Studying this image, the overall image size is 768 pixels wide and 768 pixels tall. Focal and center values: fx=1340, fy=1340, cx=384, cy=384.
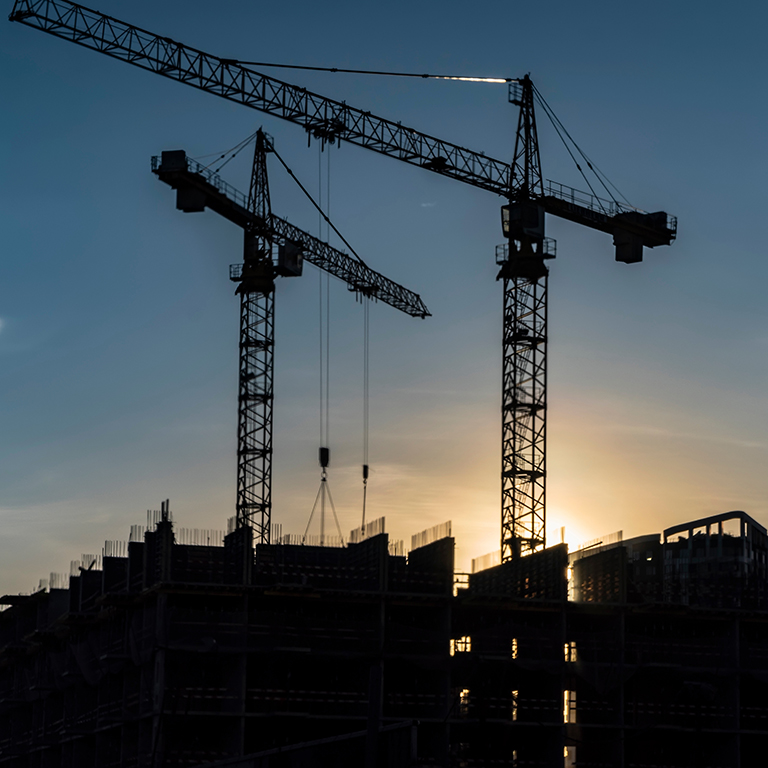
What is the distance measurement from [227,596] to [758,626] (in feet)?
91.8

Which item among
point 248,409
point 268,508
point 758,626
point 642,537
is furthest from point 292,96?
point 642,537

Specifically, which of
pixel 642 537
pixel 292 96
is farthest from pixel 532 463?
pixel 642 537

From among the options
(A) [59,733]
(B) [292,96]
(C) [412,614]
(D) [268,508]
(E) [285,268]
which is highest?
(B) [292,96]

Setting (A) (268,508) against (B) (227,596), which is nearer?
(B) (227,596)

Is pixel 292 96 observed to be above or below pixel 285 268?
above

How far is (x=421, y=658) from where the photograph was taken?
207 ft

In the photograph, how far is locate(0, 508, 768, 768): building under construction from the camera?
201ft

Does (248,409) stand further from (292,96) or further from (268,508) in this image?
(292,96)

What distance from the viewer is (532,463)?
3561 inches

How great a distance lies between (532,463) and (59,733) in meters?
35.0

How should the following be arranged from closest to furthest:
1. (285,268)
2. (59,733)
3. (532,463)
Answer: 1. (59,733)
2. (532,463)
3. (285,268)

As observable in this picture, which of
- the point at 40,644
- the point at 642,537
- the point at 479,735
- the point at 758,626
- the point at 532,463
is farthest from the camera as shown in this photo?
the point at 642,537

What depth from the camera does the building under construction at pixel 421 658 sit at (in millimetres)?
61219

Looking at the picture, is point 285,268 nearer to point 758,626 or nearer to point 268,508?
point 268,508
